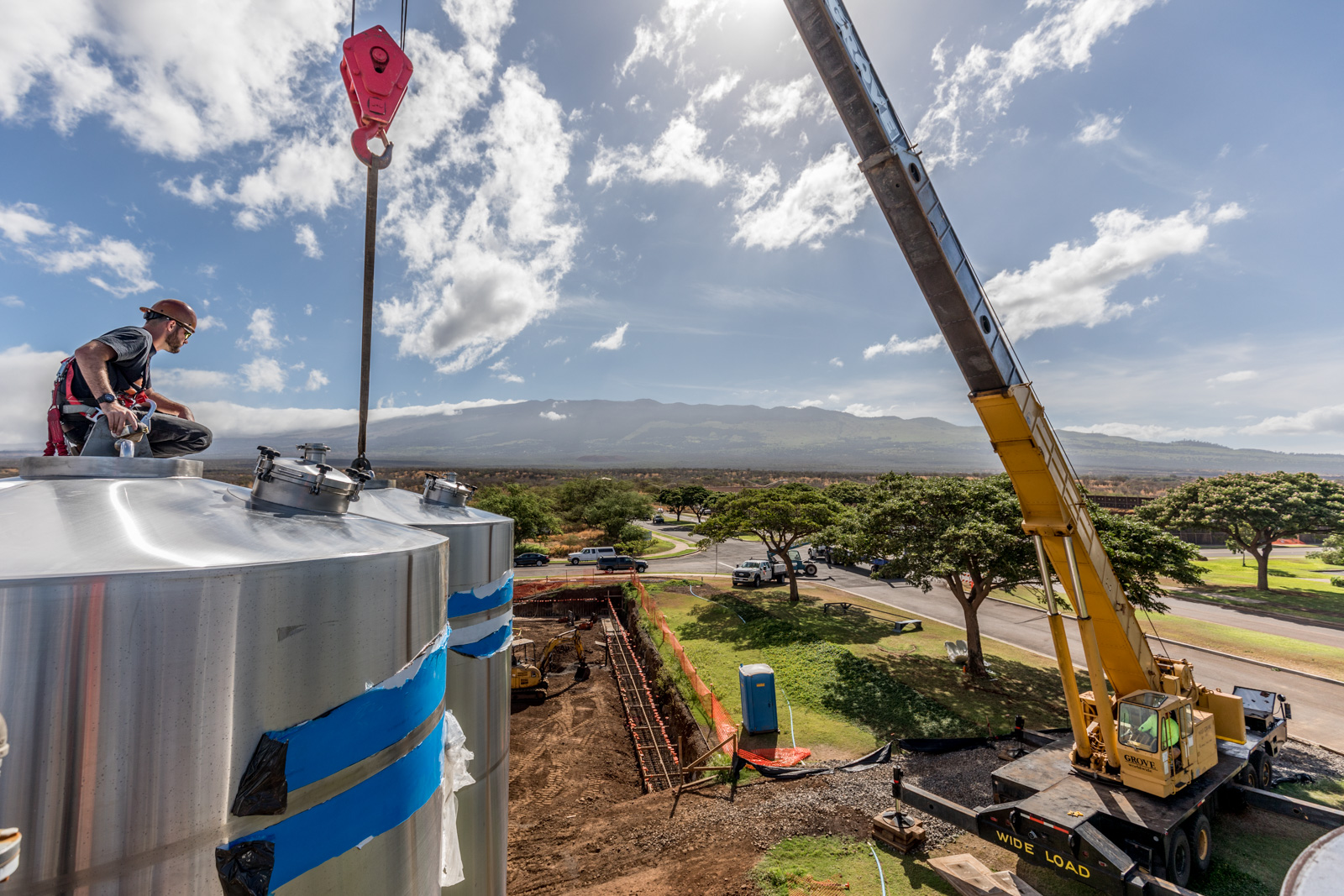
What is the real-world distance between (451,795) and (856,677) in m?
17.1

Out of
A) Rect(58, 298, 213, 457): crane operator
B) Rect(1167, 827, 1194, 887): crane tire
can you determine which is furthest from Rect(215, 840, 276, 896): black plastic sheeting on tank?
Rect(1167, 827, 1194, 887): crane tire

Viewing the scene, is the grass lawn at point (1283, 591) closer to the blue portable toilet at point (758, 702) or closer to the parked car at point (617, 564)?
the blue portable toilet at point (758, 702)

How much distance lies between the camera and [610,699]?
20.8m

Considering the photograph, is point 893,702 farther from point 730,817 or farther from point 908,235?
point 908,235

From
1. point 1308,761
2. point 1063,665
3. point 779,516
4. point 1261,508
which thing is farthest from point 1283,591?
point 1063,665

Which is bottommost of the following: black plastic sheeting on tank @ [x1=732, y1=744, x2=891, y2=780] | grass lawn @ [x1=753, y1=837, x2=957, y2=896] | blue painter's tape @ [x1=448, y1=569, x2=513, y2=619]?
black plastic sheeting on tank @ [x1=732, y1=744, x2=891, y2=780]

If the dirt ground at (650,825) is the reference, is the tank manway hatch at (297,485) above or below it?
above

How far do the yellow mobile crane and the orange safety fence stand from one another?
3582 mm

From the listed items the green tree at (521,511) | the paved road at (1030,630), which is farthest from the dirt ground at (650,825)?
the green tree at (521,511)

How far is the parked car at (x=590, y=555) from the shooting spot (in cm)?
4338

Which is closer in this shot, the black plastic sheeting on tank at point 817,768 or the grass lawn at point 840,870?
the grass lawn at point 840,870

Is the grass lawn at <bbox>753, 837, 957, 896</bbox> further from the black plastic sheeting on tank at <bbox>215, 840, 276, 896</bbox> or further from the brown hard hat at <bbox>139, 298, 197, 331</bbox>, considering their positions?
the brown hard hat at <bbox>139, 298, 197, 331</bbox>

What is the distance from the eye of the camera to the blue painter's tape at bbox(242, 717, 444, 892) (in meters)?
2.13

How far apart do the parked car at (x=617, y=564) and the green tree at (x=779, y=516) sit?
1086 centimetres
